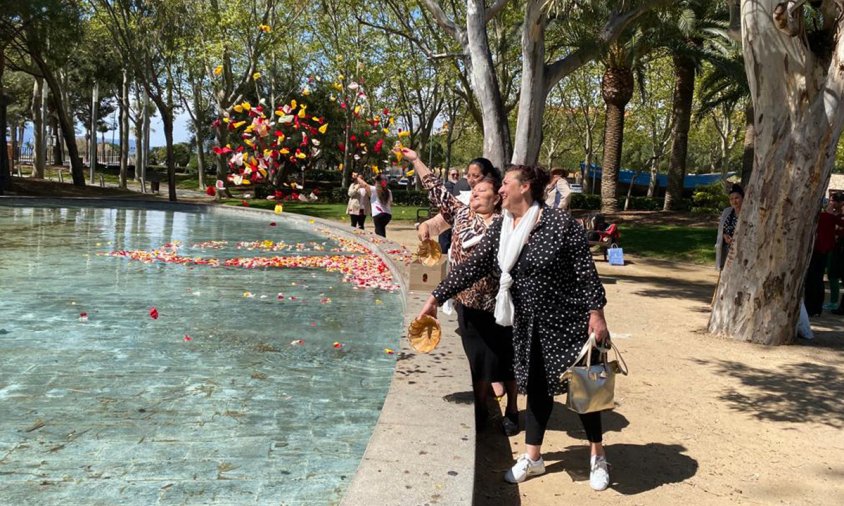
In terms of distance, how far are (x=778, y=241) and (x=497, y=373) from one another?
4.76 m

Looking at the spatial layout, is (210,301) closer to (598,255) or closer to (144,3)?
(598,255)

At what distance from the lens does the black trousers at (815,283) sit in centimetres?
1002

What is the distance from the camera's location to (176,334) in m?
7.80

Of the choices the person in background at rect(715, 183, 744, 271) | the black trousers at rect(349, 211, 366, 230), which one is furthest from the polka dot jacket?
the black trousers at rect(349, 211, 366, 230)

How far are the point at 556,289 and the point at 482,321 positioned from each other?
80cm

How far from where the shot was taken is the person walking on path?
466 cm

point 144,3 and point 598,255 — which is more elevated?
point 144,3

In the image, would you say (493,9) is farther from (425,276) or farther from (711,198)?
(711,198)

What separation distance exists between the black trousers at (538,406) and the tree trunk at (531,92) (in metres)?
6.80

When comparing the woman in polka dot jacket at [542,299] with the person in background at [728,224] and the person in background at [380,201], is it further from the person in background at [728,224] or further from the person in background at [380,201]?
the person in background at [380,201]

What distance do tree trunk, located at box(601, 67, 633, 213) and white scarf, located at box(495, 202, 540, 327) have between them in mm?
23124

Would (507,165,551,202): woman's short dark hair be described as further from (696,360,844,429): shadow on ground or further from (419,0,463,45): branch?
(419,0,463,45): branch

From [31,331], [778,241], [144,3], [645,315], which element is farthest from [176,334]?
[144,3]

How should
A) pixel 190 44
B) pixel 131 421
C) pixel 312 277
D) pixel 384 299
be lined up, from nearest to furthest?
pixel 131 421, pixel 384 299, pixel 312 277, pixel 190 44
